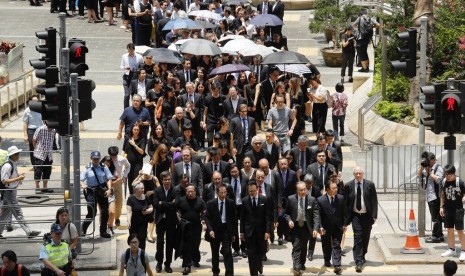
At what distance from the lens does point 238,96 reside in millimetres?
30734

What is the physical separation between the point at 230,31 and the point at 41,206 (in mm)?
14153

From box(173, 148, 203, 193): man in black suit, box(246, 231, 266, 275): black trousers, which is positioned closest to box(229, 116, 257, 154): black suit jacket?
box(173, 148, 203, 193): man in black suit

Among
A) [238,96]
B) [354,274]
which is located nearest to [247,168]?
[354,274]

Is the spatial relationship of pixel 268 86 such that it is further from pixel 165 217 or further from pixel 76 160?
pixel 165 217

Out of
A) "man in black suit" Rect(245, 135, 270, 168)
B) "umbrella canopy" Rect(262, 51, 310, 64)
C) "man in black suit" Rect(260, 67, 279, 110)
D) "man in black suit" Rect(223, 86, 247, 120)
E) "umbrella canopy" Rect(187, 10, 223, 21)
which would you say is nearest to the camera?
"man in black suit" Rect(245, 135, 270, 168)

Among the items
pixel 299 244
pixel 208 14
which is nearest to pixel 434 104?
pixel 299 244

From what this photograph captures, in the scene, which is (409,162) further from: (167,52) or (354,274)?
(167,52)

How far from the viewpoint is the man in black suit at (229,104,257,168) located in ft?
94.6

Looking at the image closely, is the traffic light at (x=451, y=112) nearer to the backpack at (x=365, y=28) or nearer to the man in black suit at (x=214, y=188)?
the man in black suit at (x=214, y=188)

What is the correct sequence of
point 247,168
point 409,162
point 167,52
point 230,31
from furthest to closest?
point 230,31, point 167,52, point 409,162, point 247,168

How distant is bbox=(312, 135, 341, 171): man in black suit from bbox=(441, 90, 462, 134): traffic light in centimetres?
297

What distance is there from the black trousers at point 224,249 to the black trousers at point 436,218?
388cm

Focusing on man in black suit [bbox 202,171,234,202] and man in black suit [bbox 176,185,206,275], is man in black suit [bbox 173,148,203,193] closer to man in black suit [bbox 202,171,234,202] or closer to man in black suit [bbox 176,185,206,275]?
man in black suit [bbox 202,171,234,202]

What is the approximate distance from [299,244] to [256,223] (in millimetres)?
827
